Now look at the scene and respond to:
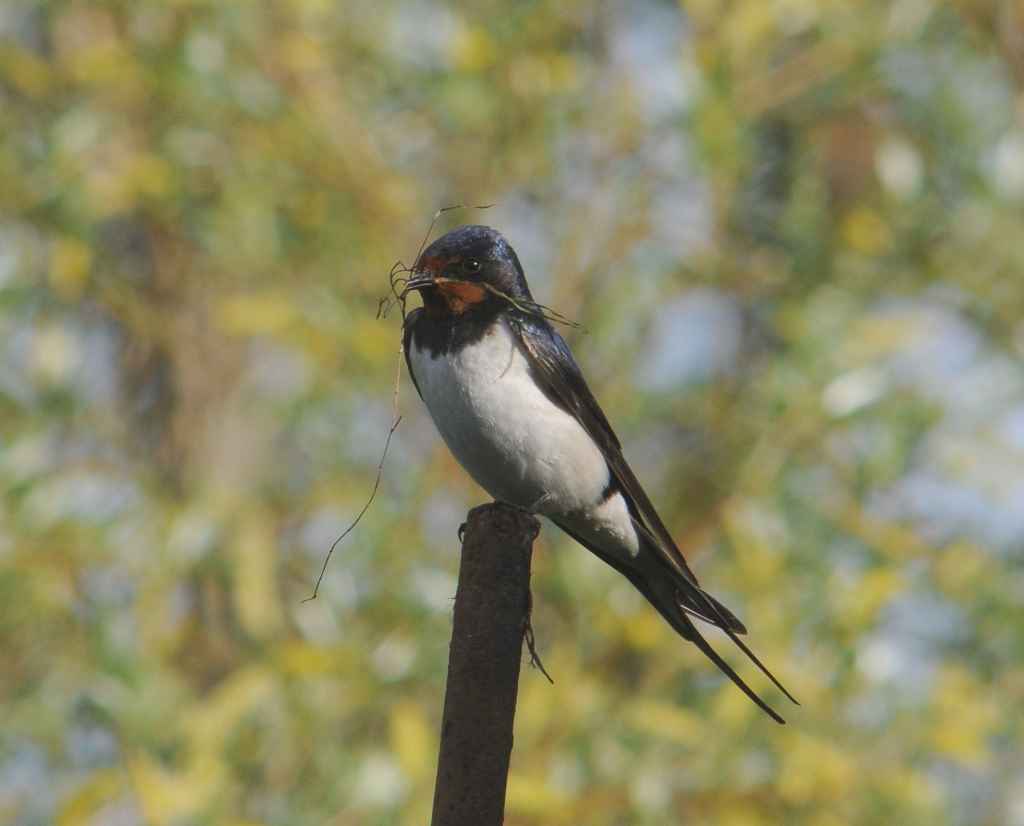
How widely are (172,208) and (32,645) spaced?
1.44 metres

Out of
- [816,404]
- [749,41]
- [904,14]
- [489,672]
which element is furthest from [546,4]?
[489,672]

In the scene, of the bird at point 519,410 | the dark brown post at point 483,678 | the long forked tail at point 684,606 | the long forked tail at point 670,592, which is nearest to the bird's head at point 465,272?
the bird at point 519,410

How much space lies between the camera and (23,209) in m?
4.91

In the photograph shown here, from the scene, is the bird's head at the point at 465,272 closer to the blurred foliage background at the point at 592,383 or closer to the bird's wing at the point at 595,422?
the bird's wing at the point at 595,422

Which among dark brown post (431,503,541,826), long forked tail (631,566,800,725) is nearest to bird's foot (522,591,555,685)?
dark brown post (431,503,541,826)

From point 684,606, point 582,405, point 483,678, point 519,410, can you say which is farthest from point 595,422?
point 483,678

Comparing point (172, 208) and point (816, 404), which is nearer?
point (816, 404)

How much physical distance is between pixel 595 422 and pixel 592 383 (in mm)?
1622

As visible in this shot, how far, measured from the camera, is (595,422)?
312 cm

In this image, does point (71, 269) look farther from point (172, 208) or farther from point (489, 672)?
point (489, 672)

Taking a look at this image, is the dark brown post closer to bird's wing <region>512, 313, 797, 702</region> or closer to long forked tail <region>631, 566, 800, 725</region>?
long forked tail <region>631, 566, 800, 725</region>

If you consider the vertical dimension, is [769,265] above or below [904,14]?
below

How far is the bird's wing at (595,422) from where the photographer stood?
2963 mm

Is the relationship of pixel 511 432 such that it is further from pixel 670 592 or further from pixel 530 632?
pixel 530 632
